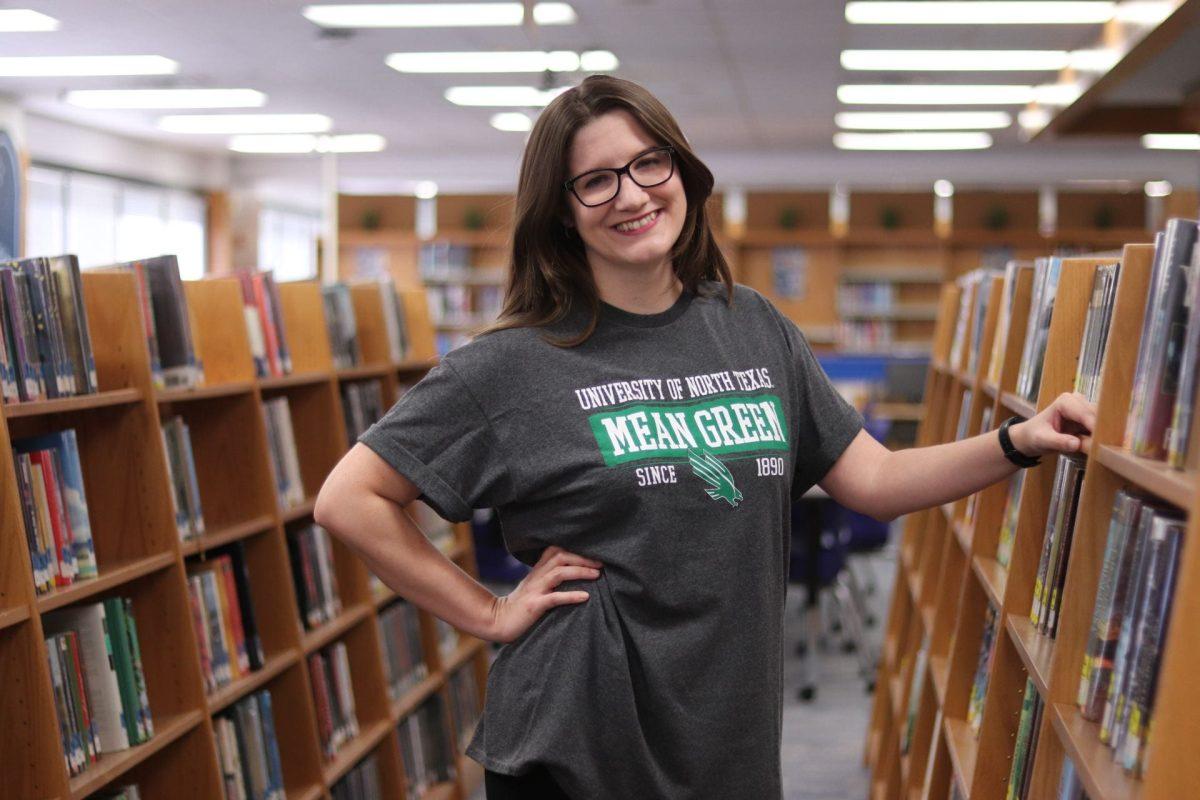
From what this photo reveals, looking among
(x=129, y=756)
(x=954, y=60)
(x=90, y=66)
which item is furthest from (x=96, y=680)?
(x=954, y=60)

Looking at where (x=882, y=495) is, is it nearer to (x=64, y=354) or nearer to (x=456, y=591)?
(x=456, y=591)

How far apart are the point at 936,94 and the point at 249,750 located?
845 centimetres

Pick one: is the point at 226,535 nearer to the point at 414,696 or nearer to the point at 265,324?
the point at 265,324

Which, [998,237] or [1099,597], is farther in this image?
[998,237]

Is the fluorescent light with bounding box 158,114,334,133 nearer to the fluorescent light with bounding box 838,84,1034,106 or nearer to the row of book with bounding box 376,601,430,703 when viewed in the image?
the fluorescent light with bounding box 838,84,1034,106

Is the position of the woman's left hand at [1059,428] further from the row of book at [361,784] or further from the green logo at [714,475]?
the row of book at [361,784]

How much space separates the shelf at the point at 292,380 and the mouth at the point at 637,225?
5.22 feet

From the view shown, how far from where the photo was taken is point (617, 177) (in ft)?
5.12

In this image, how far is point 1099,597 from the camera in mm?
1273

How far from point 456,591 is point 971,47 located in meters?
7.30

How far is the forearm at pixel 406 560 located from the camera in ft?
5.24

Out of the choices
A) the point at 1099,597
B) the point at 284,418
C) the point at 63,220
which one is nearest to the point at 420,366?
the point at 284,418

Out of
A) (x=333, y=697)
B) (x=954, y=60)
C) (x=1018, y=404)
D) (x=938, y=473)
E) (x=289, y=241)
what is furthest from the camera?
(x=289, y=241)

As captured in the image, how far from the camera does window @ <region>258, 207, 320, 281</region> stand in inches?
616
